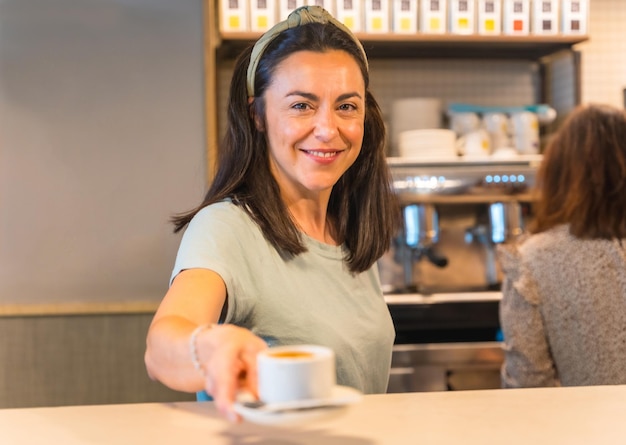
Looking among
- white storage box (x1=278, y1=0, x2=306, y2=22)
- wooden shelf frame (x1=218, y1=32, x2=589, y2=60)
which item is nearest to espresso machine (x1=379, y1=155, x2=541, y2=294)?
wooden shelf frame (x1=218, y1=32, x2=589, y2=60)

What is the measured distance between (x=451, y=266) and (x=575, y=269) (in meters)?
1.22

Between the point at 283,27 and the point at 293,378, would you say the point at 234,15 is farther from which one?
the point at 293,378

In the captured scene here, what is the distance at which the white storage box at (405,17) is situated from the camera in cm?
276

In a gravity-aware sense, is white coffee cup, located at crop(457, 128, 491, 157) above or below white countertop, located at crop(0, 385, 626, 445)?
above

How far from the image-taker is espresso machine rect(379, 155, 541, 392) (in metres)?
2.49

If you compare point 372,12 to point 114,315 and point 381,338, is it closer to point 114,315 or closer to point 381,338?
point 114,315

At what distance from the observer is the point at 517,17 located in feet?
9.25

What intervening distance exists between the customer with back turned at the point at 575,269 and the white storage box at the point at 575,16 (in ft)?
3.86

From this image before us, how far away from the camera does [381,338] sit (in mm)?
1214

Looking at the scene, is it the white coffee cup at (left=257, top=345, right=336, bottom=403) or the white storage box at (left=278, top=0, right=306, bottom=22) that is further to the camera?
the white storage box at (left=278, top=0, right=306, bottom=22)

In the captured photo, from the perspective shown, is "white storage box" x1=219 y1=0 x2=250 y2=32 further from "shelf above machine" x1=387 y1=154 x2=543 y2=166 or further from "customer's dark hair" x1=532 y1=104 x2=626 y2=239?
"customer's dark hair" x1=532 y1=104 x2=626 y2=239

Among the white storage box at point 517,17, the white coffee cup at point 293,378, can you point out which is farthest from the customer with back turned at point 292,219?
the white storage box at point 517,17

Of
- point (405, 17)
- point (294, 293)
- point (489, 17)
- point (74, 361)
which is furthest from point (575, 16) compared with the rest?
point (74, 361)

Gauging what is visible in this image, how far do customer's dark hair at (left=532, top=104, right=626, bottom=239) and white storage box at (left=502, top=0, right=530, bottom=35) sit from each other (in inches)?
44.0
